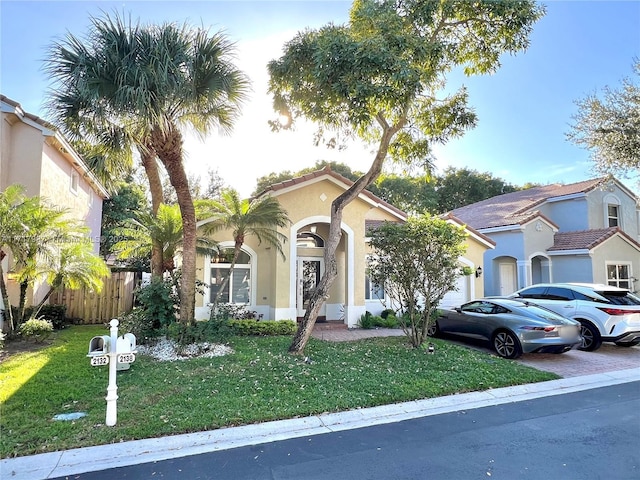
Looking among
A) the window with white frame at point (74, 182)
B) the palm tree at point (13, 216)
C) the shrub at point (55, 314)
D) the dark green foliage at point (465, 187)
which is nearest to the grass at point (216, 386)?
the palm tree at point (13, 216)

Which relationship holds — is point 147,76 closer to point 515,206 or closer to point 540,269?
point 540,269

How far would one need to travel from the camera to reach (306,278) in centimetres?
1566

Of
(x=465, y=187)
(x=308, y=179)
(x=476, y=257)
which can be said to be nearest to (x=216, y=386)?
(x=308, y=179)

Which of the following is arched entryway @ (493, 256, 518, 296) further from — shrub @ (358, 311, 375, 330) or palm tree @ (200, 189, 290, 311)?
palm tree @ (200, 189, 290, 311)

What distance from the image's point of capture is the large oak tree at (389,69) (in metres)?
8.43

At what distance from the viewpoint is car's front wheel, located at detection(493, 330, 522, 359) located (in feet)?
30.7

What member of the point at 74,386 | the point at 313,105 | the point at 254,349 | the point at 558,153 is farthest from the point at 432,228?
the point at 558,153

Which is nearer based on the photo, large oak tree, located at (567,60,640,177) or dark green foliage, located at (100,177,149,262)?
large oak tree, located at (567,60,640,177)

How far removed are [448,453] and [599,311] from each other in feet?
29.1

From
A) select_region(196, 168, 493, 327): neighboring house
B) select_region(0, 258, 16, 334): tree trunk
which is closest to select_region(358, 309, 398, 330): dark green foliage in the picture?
select_region(196, 168, 493, 327): neighboring house

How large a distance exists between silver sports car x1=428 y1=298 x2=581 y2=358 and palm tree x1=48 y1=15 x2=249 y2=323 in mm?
9315

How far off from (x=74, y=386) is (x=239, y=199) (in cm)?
625

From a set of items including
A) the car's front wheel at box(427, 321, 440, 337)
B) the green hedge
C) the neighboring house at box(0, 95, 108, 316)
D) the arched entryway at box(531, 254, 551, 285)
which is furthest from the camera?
the arched entryway at box(531, 254, 551, 285)

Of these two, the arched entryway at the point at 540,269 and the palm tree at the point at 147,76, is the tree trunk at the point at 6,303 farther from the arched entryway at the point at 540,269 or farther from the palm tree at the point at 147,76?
the arched entryway at the point at 540,269
